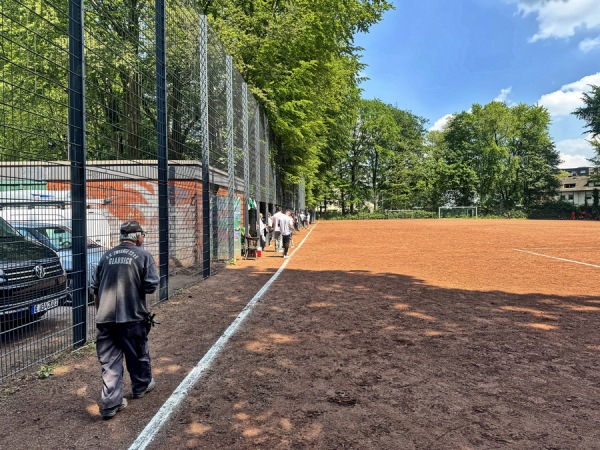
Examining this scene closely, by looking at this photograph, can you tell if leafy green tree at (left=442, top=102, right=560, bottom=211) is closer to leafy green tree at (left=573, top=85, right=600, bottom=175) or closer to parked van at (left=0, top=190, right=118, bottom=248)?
leafy green tree at (left=573, top=85, right=600, bottom=175)

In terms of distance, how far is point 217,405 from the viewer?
3896mm

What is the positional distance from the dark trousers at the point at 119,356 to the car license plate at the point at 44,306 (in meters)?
2.24

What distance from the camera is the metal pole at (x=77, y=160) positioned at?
555 cm

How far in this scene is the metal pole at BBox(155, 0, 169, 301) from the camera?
28.0 ft

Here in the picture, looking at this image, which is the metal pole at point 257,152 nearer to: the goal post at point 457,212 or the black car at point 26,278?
the black car at point 26,278

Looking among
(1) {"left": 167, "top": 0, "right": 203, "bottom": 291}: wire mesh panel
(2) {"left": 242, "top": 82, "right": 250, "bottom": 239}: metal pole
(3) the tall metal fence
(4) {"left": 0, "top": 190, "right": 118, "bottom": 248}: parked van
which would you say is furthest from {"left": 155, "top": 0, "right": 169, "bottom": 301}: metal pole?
(2) {"left": 242, "top": 82, "right": 250, "bottom": 239}: metal pole

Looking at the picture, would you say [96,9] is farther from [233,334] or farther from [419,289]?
[419,289]

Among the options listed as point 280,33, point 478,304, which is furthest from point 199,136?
point 280,33

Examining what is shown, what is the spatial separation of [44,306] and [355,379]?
402 cm

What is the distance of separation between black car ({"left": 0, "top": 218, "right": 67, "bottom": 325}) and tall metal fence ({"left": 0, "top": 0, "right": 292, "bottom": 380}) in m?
0.02

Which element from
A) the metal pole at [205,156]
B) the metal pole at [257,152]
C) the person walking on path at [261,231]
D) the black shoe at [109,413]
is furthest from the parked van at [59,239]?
the metal pole at [257,152]

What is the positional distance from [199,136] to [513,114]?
8380 cm

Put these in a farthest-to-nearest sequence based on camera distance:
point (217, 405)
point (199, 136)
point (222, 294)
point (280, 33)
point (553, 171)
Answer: point (553, 171) < point (280, 33) < point (199, 136) < point (222, 294) < point (217, 405)

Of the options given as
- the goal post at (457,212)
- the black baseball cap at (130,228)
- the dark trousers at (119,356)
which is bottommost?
the dark trousers at (119,356)
